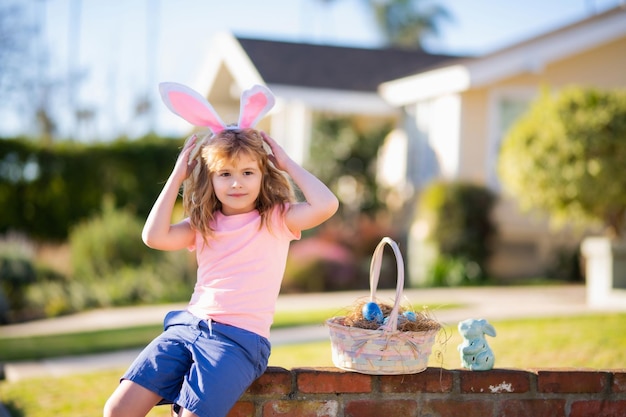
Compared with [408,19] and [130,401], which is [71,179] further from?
[408,19]

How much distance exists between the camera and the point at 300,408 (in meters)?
3.37

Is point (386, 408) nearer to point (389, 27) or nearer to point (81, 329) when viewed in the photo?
point (81, 329)

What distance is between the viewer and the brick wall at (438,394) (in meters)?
3.35

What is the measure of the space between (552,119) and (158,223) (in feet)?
24.6

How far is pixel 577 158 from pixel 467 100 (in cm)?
468

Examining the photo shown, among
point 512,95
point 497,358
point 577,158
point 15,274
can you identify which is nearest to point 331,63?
point 512,95

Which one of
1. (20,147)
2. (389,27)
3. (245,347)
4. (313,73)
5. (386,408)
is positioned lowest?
(386,408)

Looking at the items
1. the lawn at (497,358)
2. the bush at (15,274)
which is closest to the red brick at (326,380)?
Answer: the lawn at (497,358)

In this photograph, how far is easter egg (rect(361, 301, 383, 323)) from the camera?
3344 mm

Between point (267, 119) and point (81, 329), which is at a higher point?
point (267, 119)

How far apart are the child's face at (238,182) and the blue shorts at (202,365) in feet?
1.67

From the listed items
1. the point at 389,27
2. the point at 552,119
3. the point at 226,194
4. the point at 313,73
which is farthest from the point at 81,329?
the point at 389,27

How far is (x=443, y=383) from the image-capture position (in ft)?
11.2

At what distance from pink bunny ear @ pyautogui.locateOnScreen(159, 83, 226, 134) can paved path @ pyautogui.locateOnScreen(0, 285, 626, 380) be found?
3306 mm
